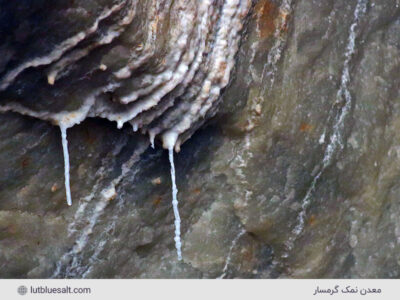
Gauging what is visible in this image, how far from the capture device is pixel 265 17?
185 centimetres

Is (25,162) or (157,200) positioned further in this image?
(157,200)

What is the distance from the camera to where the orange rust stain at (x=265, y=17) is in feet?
5.99

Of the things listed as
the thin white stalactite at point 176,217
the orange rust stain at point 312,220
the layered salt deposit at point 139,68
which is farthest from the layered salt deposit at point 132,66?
the orange rust stain at point 312,220

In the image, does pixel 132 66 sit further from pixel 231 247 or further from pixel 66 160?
pixel 231 247

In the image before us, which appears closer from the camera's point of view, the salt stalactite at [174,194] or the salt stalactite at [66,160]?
the salt stalactite at [66,160]

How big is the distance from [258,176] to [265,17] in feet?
1.68

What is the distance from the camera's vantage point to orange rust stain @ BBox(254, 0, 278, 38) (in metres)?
1.83

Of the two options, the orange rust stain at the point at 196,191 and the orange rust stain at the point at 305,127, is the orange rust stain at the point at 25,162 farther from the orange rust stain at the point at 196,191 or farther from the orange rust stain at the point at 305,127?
the orange rust stain at the point at 305,127

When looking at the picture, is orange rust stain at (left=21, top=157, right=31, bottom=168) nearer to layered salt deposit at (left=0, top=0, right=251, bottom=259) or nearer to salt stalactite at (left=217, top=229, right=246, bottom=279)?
layered salt deposit at (left=0, top=0, right=251, bottom=259)

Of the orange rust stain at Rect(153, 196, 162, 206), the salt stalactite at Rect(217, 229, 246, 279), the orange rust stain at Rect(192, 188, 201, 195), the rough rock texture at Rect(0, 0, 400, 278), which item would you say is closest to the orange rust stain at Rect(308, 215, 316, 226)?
the rough rock texture at Rect(0, 0, 400, 278)

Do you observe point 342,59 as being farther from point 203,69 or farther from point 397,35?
point 203,69

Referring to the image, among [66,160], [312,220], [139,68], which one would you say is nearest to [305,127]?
[312,220]

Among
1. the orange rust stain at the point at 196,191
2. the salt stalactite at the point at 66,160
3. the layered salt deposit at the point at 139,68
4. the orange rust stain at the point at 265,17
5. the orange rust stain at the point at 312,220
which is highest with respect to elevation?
the orange rust stain at the point at 265,17

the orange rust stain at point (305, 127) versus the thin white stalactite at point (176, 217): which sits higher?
the orange rust stain at point (305, 127)
